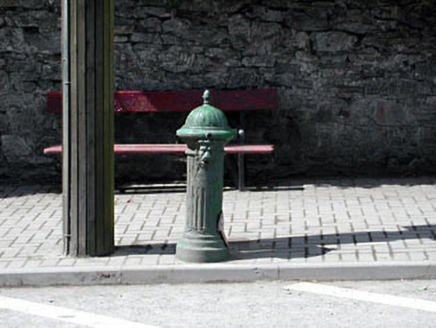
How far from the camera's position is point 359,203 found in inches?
395

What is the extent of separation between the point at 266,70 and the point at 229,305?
5626 mm

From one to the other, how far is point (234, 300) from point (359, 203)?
3773mm

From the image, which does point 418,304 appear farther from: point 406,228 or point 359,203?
point 359,203

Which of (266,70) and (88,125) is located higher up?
(266,70)

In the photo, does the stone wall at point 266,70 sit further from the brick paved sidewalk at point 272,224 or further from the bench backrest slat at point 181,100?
the brick paved sidewalk at point 272,224

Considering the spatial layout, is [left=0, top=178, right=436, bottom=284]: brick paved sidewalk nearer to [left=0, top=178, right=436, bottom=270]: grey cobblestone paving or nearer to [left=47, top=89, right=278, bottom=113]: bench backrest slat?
[left=0, top=178, right=436, bottom=270]: grey cobblestone paving

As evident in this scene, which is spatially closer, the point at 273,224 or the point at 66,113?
the point at 66,113

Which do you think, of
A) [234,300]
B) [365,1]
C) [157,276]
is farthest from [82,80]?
[365,1]

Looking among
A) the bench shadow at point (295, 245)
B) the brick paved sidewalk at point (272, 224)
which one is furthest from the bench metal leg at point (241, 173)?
the bench shadow at point (295, 245)

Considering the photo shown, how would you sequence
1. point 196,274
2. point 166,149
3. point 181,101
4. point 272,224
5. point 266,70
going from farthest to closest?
point 266,70, point 181,101, point 166,149, point 272,224, point 196,274

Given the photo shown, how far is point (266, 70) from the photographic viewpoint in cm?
1160

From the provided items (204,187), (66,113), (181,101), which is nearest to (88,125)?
(66,113)

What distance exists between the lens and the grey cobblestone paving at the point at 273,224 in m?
7.58

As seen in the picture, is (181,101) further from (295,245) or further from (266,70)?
(295,245)
